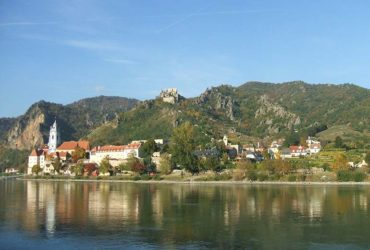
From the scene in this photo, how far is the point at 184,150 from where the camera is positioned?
271 feet

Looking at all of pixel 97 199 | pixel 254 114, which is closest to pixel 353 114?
pixel 254 114

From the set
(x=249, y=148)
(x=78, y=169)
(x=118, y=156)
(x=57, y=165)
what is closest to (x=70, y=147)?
(x=57, y=165)

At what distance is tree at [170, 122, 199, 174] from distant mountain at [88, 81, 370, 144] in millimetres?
24374

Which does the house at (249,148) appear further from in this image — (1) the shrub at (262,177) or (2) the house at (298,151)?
(1) the shrub at (262,177)

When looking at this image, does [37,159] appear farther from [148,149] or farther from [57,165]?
[148,149]

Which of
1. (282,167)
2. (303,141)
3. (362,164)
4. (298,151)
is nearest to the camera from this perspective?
(282,167)

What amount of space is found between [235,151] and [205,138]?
34.2ft

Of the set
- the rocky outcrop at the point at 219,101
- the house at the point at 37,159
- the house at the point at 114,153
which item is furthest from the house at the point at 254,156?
the rocky outcrop at the point at 219,101

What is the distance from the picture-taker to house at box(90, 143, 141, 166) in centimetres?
9762

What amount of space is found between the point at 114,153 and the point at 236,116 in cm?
7697

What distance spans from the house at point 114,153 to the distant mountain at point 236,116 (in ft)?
58.4

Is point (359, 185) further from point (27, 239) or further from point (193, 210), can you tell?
point (27, 239)

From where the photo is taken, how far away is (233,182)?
7331cm

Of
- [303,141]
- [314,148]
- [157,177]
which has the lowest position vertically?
[157,177]
